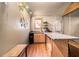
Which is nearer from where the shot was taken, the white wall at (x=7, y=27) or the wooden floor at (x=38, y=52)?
the white wall at (x=7, y=27)

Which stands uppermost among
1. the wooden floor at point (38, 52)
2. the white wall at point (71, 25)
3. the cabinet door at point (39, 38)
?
the white wall at point (71, 25)

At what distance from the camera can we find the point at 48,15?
927 cm

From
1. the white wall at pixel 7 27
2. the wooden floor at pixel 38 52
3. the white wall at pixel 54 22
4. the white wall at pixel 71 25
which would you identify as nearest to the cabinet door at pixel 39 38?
the white wall at pixel 54 22

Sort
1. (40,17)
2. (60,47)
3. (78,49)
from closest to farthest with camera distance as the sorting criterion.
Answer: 1. (78,49)
2. (60,47)
3. (40,17)

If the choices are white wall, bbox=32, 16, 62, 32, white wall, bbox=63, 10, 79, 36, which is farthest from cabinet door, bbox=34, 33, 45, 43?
white wall, bbox=63, 10, 79, 36

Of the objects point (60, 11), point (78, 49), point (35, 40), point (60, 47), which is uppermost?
point (60, 11)

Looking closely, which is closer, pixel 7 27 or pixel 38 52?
pixel 7 27

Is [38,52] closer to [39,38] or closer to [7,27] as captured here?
[7,27]

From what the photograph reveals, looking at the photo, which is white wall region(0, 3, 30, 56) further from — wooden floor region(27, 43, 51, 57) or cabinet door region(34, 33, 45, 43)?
cabinet door region(34, 33, 45, 43)

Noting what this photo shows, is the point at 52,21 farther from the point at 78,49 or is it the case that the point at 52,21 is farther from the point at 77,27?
the point at 78,49

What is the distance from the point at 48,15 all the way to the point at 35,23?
1.19 metres

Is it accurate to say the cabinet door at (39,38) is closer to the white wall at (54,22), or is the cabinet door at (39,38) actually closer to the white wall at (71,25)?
the white wall at (54,22)

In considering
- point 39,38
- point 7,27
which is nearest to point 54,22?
point 39,38

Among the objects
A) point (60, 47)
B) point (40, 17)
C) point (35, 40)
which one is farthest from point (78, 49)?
point (40, 17)
